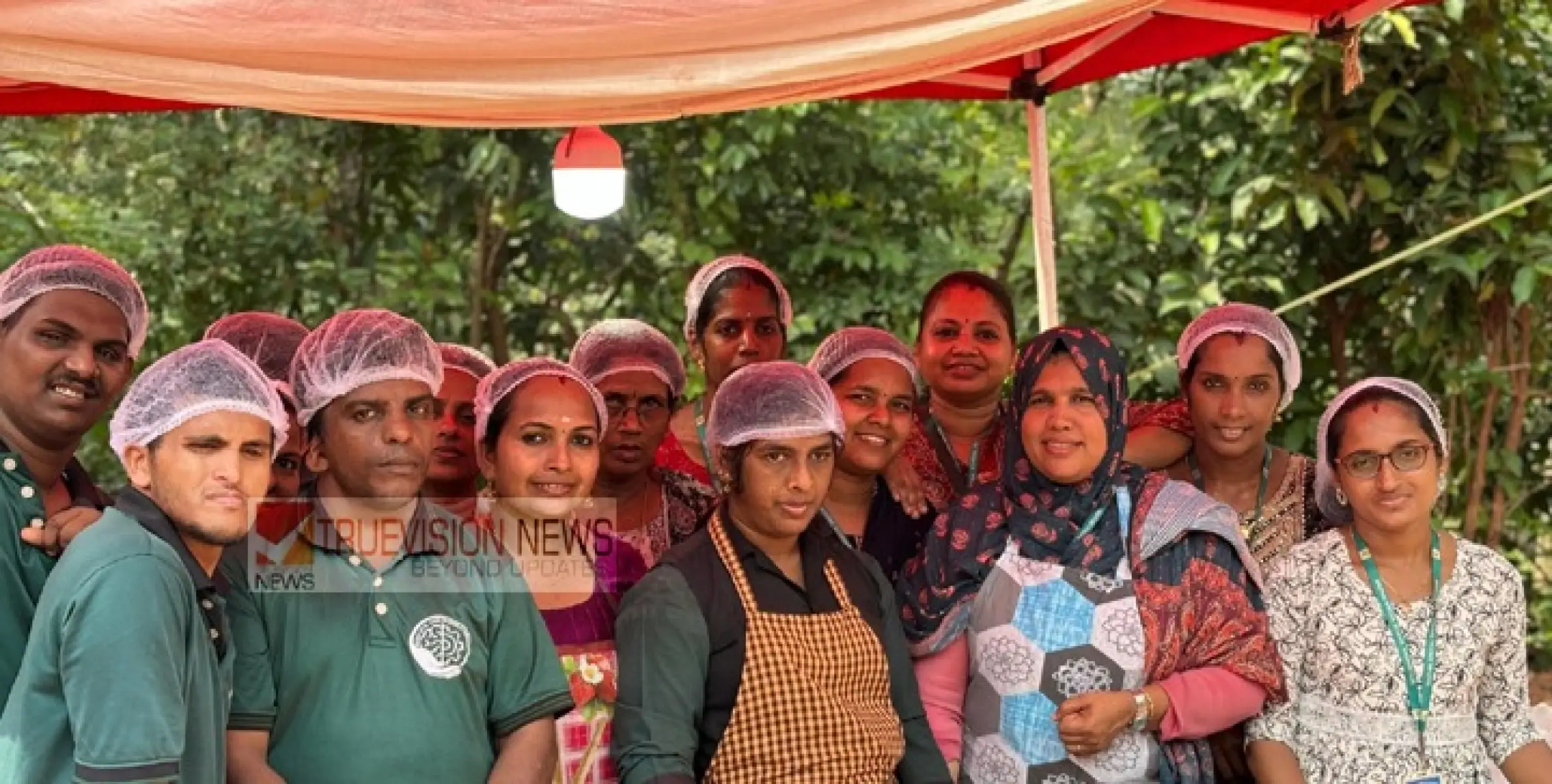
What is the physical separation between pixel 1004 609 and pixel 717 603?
68cm

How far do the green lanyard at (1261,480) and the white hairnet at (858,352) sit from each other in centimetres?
77

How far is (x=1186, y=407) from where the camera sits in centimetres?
450

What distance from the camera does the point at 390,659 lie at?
3176 mm

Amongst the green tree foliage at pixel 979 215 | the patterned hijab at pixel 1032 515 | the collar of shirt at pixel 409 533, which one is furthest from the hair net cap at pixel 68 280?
the green tree foliage at pixel 979 215

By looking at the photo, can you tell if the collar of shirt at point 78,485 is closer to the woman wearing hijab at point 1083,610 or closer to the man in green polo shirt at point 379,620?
the man in green polo shirt at point 379,620

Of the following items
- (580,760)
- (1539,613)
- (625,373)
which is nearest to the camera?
(580,760)

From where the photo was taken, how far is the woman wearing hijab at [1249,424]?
4.21 meters

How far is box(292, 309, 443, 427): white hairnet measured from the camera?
10.9 ft

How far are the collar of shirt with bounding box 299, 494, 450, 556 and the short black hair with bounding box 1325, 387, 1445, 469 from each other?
2094mm

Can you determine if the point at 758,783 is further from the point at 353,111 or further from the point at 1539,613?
the point at 1539,613

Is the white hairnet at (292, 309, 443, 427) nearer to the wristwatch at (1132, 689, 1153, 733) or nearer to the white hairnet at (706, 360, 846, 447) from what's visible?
the white hairnet at (706, 360, 846, 447)

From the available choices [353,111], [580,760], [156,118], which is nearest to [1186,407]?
[580,760]

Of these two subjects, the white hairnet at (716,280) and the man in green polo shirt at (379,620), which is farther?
the white hairnet at (716,280)

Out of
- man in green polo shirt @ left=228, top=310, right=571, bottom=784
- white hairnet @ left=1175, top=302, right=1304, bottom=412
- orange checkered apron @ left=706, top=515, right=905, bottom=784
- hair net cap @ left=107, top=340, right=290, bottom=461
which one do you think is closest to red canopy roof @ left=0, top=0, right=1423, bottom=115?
white hairnet @ left=1175, top=302, right=1304, bottom=412
